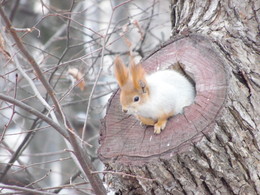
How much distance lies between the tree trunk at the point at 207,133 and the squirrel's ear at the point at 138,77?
0.70 feet

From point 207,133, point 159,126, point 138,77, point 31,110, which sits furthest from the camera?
point 138,77

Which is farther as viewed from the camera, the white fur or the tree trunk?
the white fur

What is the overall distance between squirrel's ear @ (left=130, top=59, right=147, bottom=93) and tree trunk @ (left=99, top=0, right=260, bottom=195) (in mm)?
214

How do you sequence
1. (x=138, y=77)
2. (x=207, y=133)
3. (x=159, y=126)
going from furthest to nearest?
(x=138, y=77)
(x=159, y=126)
(x=207, y=133)

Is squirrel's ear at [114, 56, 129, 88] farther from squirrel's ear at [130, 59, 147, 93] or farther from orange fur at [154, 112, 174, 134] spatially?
orange fur at [154, 112, 174, 134]

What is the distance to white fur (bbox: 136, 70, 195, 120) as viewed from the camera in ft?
9.01

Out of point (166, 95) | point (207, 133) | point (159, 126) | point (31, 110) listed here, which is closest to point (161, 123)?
point (159, 126)

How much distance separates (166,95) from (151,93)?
0.31 feet

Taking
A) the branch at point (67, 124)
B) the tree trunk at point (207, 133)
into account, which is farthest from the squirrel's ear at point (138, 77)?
the branch at point (67, 124)

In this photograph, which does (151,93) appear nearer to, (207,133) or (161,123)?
(161,123)

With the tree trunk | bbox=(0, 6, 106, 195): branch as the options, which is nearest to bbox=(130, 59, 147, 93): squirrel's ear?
the tree trunk

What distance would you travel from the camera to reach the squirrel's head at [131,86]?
8.93 ft

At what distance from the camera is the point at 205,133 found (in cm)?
240

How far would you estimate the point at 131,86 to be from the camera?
9.09 feet
